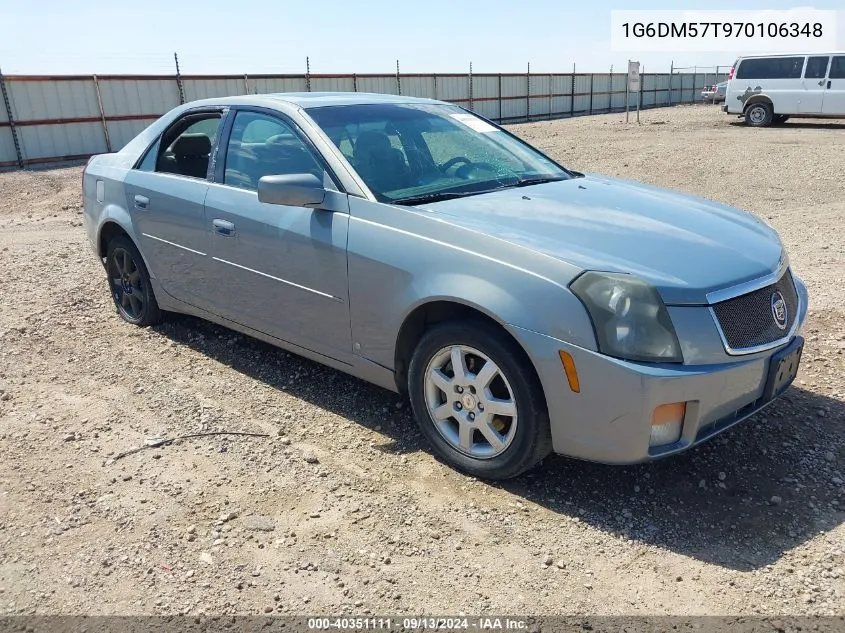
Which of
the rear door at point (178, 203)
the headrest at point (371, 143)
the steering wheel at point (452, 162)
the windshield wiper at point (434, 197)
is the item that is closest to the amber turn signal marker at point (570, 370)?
the windshield wiper at point (434, 197)

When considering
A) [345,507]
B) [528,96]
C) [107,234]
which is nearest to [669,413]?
[345,507]

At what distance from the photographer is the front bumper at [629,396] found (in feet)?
8.77

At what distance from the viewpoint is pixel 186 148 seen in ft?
15.2

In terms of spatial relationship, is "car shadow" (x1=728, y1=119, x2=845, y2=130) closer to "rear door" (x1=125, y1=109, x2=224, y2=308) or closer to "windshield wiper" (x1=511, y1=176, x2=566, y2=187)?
"windshield wiper" (x1=511, y1=176, x2=566, y2=187)

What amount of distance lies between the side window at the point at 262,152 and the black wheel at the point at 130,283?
→ 1.27 m

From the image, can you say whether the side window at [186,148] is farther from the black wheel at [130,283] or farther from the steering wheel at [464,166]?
the steering wheel at [464,166]

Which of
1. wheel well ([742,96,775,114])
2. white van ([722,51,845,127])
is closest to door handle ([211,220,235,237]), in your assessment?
white van ([722,51,845,127])

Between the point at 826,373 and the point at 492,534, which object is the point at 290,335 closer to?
the point at 492,534

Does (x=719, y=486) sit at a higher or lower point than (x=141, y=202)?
lower

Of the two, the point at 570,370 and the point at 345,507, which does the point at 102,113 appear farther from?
the point at 570,370

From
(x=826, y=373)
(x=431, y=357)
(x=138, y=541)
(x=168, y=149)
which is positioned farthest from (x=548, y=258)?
(x=168, y=149)

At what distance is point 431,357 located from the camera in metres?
3.23

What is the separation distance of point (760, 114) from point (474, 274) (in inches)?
848

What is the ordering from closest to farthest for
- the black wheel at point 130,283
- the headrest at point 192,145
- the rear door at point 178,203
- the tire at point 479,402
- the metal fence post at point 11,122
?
the tire at point 479,402, the rear door at point 178,203, the headrest at point 192,145, the black wheel at point 130,283, the metal fence post at point 11,122
